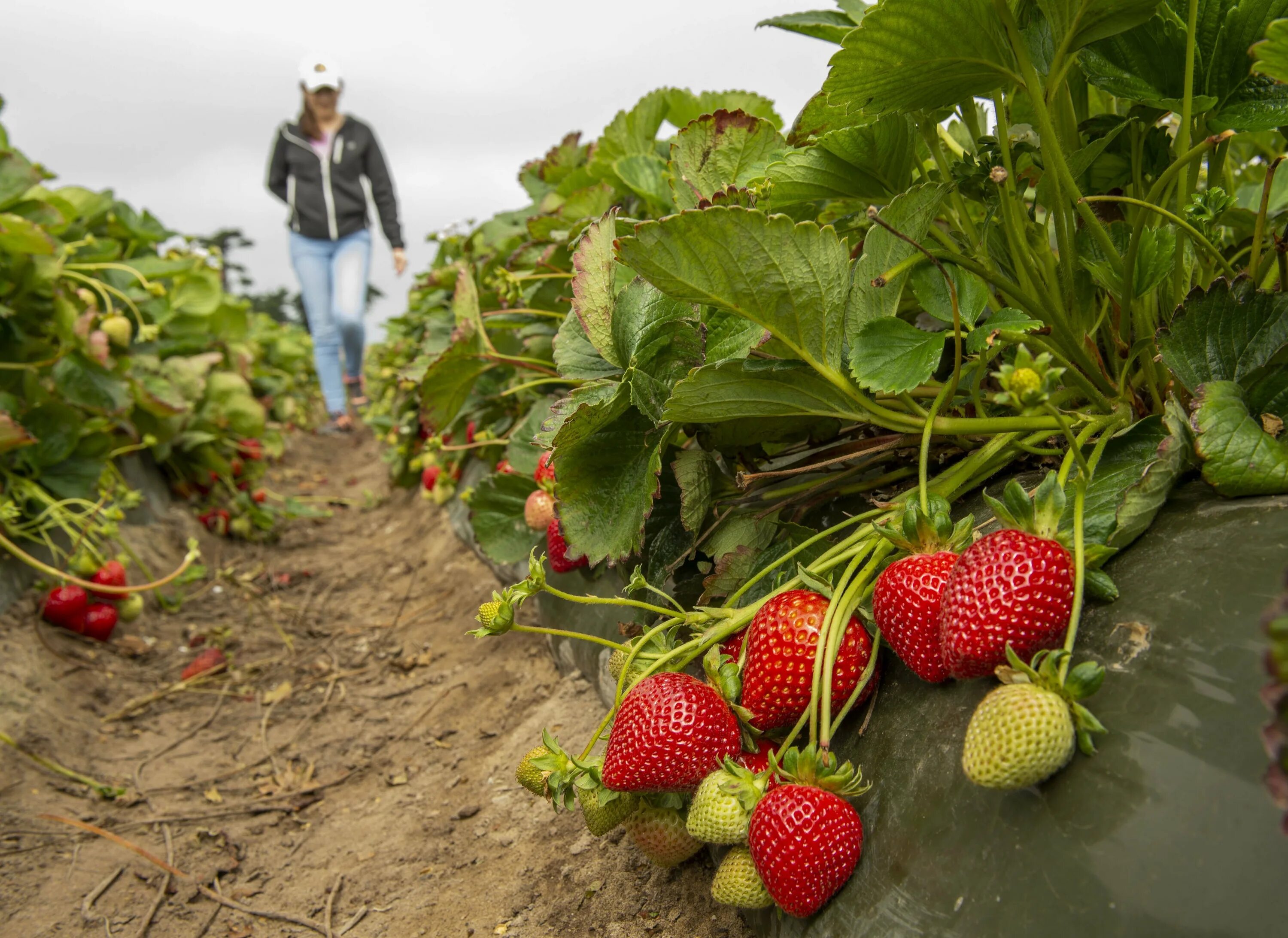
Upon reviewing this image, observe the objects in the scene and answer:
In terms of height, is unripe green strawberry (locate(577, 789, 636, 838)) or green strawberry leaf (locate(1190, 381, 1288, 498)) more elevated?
green strawberry leaf (locate(1190, 381, 1288, 498))

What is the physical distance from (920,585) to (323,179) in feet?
20.7

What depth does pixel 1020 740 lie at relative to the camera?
2.29ft

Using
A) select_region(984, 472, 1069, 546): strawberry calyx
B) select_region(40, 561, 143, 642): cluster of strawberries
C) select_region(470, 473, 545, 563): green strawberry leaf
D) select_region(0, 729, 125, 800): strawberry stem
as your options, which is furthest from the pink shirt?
select_region(984, 472, 1069, 546): strawberry calyx

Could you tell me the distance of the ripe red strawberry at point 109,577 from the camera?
Answer: 2.81 m

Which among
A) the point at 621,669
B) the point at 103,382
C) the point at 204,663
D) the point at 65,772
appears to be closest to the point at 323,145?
the point at 103,382

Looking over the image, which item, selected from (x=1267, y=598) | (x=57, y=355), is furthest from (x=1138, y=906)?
(x=57, y=355)

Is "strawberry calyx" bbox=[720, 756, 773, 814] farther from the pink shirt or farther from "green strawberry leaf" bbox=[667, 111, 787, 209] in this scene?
the pink shirt

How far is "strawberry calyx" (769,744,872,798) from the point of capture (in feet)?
2.89

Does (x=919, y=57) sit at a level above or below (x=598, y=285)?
above

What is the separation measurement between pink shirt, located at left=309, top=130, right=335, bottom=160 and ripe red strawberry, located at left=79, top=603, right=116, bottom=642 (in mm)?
4372

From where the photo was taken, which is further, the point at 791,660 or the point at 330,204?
the point at 330,204

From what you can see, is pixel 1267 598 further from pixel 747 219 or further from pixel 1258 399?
pixel 747 219

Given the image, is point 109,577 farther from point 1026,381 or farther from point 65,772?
point 1026,381

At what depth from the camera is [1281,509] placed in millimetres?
793
